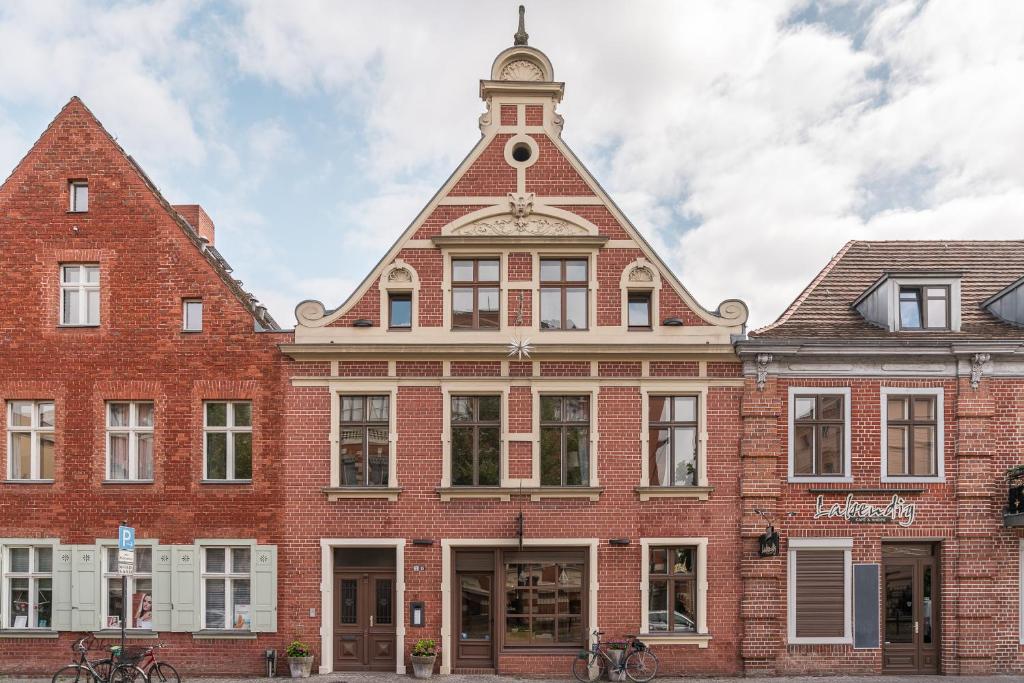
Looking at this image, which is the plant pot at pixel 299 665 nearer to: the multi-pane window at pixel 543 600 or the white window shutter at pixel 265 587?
the white window shutter at pixel 265 587

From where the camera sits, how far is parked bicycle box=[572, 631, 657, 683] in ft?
52.1

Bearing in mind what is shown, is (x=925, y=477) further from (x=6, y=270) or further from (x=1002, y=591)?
(x=6, y=270)

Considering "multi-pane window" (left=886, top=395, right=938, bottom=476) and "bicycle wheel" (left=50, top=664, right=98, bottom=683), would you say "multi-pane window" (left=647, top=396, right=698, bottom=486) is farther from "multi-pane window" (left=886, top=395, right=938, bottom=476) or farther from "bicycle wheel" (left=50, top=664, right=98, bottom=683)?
"bicycle wheel" (left=50, top=664, right=98, bottom=683)

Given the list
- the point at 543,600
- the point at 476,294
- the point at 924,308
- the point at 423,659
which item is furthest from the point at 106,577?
the point at 924,308

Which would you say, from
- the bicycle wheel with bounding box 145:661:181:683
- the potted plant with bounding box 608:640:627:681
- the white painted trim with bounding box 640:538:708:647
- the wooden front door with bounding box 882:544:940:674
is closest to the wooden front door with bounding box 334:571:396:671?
the bicycle wheel with bounding box 145:661:181:683

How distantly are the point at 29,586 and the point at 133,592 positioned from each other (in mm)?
2188

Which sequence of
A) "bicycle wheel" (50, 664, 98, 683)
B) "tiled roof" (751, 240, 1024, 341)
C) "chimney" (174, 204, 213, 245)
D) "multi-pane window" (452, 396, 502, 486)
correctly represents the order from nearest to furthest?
"bicycle wheel" (50, 664, 98, 683), "multi-pane window" (452, 396, 502, 486), "tiled roof" (751, 240, 1024, 341), "chimney" (174, 204, 213, 245)

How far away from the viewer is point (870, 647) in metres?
16.5

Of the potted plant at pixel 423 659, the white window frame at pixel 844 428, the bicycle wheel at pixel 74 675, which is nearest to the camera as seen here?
the bicycle wheel at pixel 74 675

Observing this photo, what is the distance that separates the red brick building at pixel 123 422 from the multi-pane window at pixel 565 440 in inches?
221

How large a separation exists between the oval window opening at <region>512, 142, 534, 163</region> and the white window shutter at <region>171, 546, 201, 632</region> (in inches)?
420

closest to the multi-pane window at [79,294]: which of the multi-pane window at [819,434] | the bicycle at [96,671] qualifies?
the bicycle at [96,671]

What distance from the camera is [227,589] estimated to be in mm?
16625

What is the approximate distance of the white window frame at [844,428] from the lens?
1667cm
